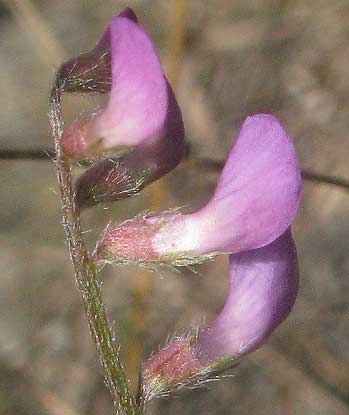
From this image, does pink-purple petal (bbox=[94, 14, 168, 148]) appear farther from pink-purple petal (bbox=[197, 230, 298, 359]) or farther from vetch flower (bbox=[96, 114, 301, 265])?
pink-purple petal (bbox=[197, 230, 298, 359])

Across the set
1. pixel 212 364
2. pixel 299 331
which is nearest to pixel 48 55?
pixel 299 331

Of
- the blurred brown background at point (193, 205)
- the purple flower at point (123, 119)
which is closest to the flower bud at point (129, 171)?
the purple flower at point (123, 119)

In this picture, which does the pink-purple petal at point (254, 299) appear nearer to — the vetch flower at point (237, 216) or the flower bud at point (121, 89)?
the vetch flower at point (237, 216)

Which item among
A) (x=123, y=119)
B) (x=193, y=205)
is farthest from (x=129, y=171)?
(x=193, y=205)

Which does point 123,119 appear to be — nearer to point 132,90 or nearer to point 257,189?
point 132,90

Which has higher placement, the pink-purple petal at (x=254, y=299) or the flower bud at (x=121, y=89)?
the flower bud at (x=121, y=89)

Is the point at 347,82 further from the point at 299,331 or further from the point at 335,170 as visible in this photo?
the point at 299,331
